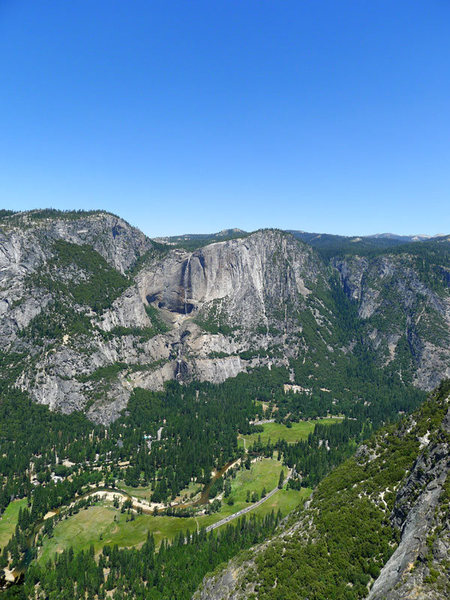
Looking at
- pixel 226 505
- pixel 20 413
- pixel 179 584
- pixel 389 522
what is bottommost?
pixel 226 505

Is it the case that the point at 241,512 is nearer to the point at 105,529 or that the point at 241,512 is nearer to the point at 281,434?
the point at 105,529

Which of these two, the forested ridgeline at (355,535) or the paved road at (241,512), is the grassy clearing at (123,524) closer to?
the paved road at (241,512)

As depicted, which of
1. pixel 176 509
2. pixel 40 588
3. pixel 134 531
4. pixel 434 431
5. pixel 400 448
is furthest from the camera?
pixel 176 509

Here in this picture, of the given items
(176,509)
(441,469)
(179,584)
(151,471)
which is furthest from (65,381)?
(441,469)

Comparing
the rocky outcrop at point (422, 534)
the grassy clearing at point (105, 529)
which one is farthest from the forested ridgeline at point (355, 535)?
the grassy clearing at point (105, 529)

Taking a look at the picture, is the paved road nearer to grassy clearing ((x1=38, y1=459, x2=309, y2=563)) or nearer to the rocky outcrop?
grassy clearing ((x1=38, y1=459, x2=309, y2=563))

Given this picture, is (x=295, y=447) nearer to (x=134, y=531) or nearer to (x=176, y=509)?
(x=176, y=509)

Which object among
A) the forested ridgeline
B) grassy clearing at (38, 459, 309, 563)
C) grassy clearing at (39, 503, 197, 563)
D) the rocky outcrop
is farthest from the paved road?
the rocky outcrop
